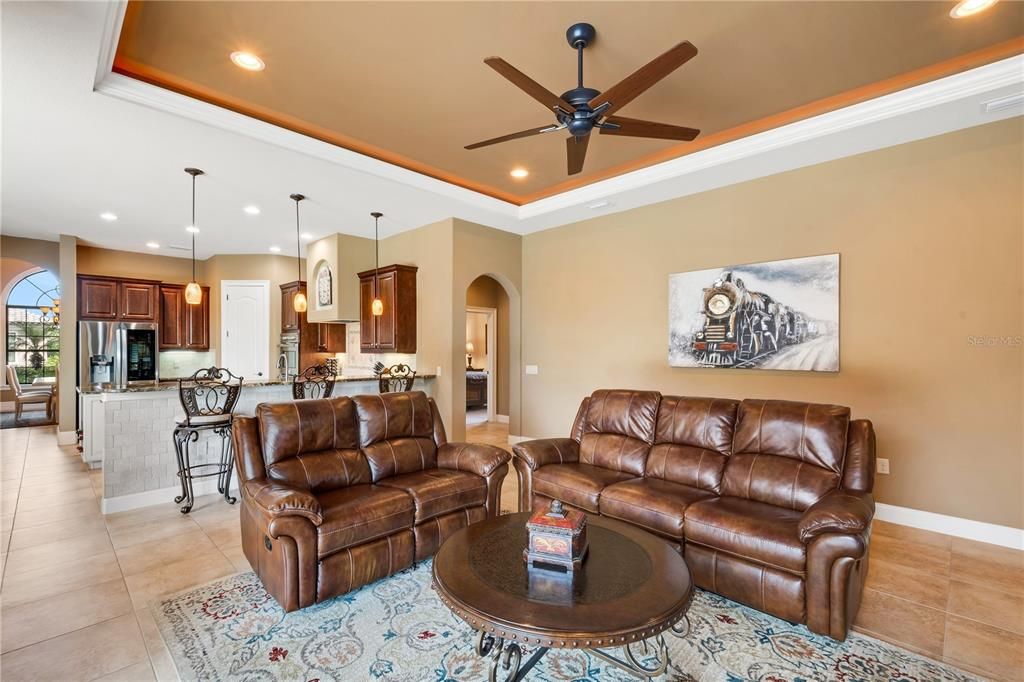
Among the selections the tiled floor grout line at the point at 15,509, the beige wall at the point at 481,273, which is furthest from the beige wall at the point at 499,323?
the tiled floor grout line at the point at 15,509

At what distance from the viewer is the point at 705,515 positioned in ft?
8.33

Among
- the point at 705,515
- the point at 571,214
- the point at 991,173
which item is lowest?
the point at 705,515

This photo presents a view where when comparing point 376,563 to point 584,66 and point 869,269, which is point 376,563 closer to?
point 584,66

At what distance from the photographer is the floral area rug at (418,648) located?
1.96m

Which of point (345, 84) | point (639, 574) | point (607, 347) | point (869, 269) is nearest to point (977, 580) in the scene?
point (869, 269)

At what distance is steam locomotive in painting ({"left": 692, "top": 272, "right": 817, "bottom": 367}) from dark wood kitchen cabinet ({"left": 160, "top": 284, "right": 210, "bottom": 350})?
8.12 metres

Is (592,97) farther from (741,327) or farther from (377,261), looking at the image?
(377,261)

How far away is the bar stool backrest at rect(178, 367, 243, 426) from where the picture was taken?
392cm

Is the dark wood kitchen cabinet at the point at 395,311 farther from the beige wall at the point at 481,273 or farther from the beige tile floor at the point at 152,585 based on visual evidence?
the beige tile floor at the point at 152,585

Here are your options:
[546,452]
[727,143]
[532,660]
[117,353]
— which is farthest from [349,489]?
[117,353]

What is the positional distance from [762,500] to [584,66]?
2906 millimetres

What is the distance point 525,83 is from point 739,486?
263 centimetres

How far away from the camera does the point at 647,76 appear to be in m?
2.36

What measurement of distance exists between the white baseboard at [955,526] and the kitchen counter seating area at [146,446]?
18.1 ft
